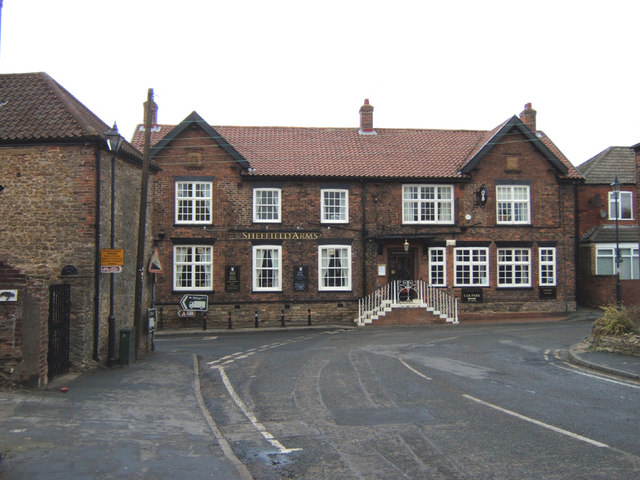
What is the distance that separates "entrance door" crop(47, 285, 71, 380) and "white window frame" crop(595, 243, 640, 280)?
27081 mm

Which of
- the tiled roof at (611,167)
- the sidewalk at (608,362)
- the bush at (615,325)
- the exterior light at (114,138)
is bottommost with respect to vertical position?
the sidewalk at (608,362)

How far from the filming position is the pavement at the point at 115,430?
21.5ft

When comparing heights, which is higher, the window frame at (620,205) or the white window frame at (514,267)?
the window frame at (620,205)

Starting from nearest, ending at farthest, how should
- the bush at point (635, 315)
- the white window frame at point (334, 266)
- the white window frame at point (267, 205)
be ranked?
the bush at point (635, 315) < the white window frame at point (267, 205) < the white window frame at point (334, 266)

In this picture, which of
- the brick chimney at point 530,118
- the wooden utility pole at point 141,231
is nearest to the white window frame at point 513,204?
the brick chimney at point 530,118

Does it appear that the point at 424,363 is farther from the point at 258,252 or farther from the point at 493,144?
the point at 493,144

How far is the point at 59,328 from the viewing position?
42.0ft

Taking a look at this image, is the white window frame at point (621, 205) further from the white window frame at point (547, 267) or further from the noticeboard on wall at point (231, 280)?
the noticeboard on wall at point (231, 280)

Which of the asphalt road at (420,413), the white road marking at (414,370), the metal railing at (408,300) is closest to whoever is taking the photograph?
the asphalt road at (420,413)

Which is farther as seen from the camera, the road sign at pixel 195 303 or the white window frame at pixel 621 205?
the white window frame at pixel 621 205

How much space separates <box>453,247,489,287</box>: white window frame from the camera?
2912cm

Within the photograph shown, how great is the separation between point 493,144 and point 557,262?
22.6 ft

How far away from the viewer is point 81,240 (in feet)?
45.7

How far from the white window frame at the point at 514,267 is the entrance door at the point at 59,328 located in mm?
21875
